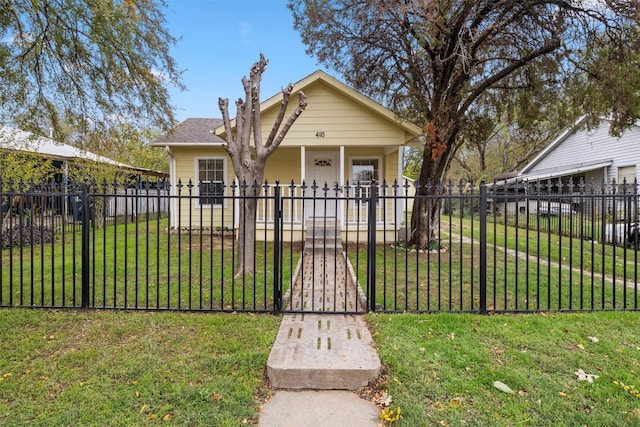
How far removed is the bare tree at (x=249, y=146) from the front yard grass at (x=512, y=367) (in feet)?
8.94

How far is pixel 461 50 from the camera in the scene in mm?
7777

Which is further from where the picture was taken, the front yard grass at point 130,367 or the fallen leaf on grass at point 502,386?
the fallen leaf on grass at point 502,386

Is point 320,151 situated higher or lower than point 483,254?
higher

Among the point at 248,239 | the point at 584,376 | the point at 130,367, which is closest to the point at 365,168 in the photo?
the point at 248,239

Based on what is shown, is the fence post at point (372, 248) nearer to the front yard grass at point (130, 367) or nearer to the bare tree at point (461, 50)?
the front yard grass at point (130, 367)

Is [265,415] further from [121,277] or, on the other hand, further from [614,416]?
[121,277]

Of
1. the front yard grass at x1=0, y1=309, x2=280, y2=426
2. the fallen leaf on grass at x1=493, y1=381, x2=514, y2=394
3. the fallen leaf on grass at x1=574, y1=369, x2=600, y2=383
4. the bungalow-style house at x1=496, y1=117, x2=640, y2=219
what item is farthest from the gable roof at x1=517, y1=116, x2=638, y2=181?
the front yard grass at x1=0, y1=309, x2=280, y2=426

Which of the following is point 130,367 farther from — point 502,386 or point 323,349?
point 502,386

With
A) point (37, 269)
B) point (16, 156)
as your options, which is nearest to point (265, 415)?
point (37, 269)

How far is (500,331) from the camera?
394 centimetres

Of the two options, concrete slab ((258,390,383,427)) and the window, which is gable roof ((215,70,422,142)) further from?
concrete slab ((258,390,383,427))

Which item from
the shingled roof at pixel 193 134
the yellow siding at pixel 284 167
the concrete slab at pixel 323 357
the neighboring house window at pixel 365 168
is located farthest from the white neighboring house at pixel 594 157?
the shingled roof at pixel 193 134

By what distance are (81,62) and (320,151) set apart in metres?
7.04

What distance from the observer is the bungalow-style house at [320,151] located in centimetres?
1058
